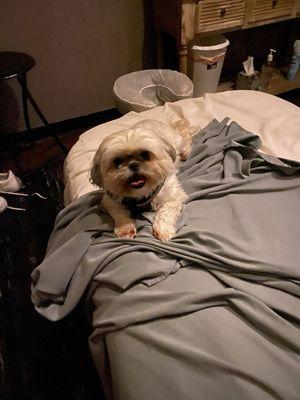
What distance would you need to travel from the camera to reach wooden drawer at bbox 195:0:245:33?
206 cm

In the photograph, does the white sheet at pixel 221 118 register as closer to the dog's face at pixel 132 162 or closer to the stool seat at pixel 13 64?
the dog's face at pixel 132 162

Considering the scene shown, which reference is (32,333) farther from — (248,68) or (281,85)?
(281,85)

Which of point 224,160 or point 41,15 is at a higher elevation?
→ point 41,15

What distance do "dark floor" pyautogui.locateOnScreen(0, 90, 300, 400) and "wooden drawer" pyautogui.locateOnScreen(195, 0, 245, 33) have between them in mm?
1342

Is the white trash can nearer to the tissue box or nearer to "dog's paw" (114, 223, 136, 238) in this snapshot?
the tissue box

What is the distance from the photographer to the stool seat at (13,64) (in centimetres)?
183

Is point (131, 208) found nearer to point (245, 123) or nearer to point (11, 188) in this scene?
point (245, 123)

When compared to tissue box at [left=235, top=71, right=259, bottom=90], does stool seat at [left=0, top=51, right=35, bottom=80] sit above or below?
above

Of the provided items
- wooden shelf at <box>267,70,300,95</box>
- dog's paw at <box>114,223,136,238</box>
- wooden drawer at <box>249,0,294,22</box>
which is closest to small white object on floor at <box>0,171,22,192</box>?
dog's paw at <box>114,223,136,238</box>

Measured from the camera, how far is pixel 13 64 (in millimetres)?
1929

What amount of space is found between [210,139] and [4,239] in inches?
46.3

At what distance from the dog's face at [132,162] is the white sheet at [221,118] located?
30 centimetres

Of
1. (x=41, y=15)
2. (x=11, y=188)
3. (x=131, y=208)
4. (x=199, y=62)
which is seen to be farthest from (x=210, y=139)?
(x=41, y=15)

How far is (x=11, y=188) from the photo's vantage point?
2.09 meters
